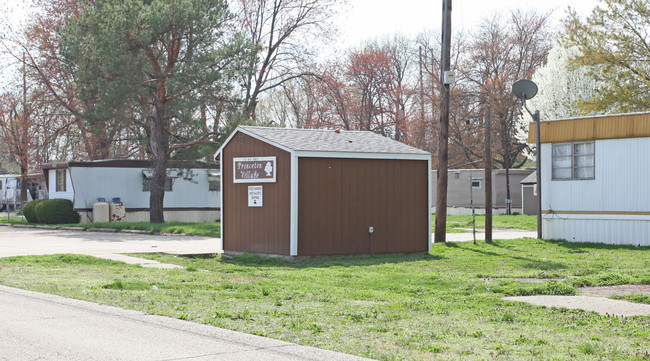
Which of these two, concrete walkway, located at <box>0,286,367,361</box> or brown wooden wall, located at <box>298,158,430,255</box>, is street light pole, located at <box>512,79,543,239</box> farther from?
concrete walkway, located at <box>0,286,367,361</box>

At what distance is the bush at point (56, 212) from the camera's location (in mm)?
33531

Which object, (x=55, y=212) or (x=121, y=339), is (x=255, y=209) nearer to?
(x=121, y=339)

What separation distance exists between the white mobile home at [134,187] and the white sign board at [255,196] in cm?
1575

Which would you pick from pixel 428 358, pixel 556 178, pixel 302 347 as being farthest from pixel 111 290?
pixel 556 178

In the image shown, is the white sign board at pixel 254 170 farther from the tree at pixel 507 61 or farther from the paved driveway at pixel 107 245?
the tree at pixel 507 61

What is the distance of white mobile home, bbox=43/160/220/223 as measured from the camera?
1329 inches

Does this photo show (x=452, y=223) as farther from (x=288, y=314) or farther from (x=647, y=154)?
(x=288, y=314)

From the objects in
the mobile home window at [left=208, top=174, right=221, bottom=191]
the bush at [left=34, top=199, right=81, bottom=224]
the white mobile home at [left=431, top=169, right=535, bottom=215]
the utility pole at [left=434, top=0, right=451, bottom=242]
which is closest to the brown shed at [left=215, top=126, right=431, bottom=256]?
the utility pole at [left=434, top=0, right=451, bottom=242]

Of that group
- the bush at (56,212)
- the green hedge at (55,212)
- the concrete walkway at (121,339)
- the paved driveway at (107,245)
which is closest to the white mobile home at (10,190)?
the green hedge at (55,212)

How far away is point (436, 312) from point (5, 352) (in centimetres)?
480

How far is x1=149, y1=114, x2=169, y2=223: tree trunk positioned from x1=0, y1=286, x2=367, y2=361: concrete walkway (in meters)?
22.3

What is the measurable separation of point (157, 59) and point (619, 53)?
65.6 feet

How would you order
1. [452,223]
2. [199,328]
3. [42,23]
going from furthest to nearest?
[42,23]
[452,223]
[199,328]

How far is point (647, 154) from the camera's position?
19.4 meters
